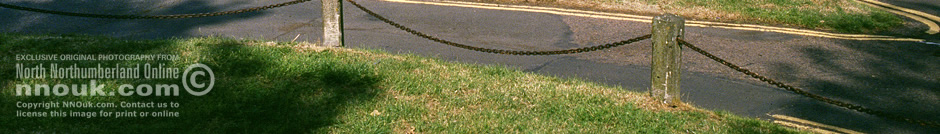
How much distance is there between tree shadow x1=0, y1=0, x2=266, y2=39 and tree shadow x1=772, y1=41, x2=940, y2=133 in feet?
21.6

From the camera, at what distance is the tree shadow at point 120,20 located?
34.3ft

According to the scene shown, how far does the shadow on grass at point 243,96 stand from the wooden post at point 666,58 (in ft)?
7.84

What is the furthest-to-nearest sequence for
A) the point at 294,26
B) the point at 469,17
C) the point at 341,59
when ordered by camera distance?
the point at 469,17
the point at 294,26
the point at 341,59

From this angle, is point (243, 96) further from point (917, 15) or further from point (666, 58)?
point (917, 15)

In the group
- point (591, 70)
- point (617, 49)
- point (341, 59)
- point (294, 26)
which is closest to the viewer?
point (341, 59)

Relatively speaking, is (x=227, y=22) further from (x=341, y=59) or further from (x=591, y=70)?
(x=591, y=70)

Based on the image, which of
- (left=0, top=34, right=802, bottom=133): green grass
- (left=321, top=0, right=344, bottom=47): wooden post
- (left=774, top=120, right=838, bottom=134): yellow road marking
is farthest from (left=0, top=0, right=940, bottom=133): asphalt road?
(left=321, top=0, right=344, bottom=47): wooden post

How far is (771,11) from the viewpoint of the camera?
12.2 metres

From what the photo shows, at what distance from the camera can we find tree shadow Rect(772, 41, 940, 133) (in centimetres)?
788

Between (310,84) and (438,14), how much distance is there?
4143 millimetres

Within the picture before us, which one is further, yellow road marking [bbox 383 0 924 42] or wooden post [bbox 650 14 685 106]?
yellow road marking [bbox 383 0 924 42]

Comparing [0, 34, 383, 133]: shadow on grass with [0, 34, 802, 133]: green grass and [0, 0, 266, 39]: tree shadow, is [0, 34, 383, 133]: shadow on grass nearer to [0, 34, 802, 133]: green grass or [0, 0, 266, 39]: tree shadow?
[0, 34, 802, 133]: green grass

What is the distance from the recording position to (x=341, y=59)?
28.5 ft

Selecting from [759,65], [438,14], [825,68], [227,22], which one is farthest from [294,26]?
[825,68]
